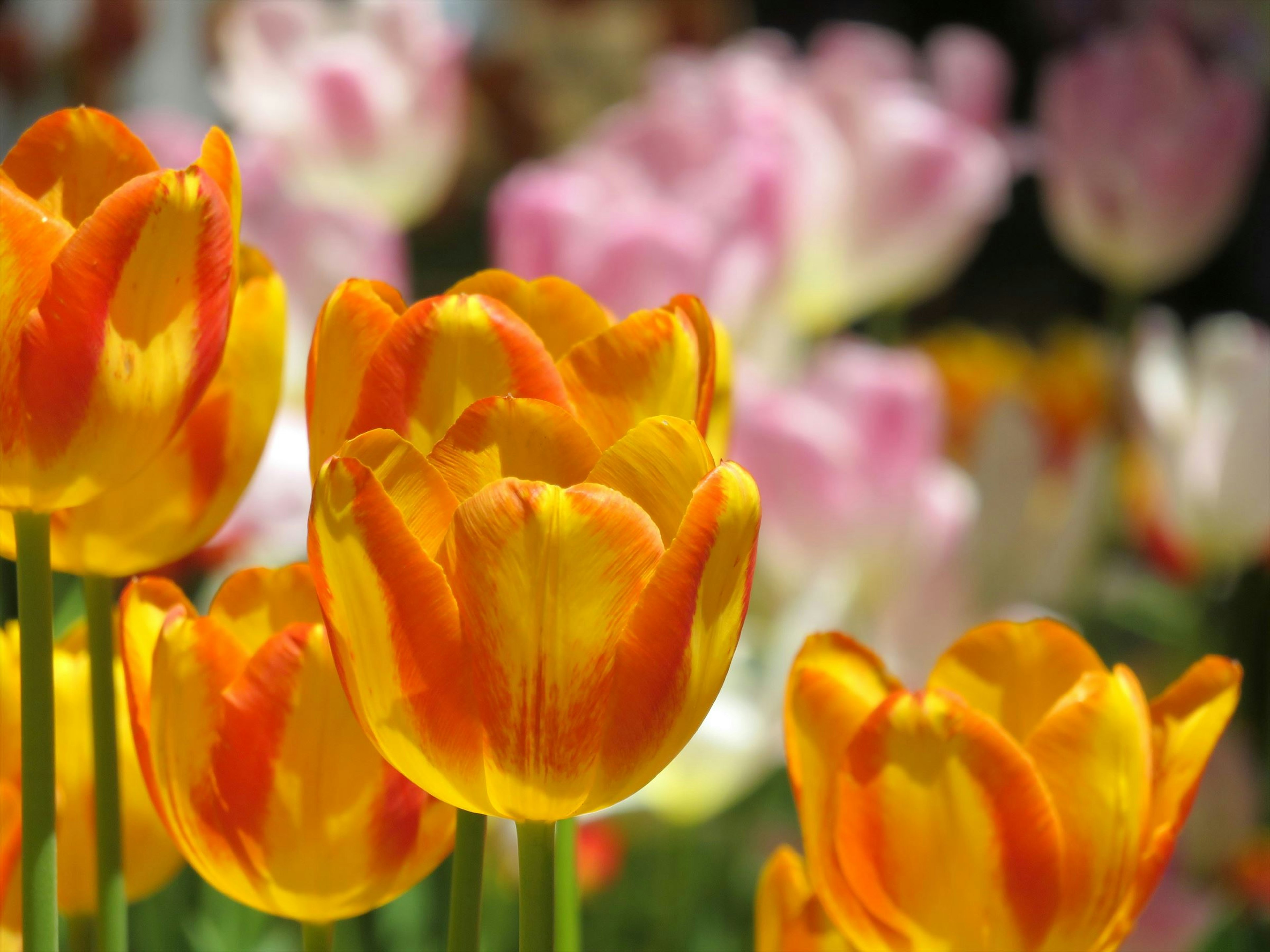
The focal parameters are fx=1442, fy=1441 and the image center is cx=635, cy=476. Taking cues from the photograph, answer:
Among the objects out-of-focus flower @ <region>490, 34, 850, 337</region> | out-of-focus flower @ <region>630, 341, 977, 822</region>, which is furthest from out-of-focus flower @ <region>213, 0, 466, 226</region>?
out-of-focus flower @ <region>630, 341, 977, 822</region>

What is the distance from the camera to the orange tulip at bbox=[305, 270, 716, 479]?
0.18m

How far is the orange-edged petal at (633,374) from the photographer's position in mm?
180

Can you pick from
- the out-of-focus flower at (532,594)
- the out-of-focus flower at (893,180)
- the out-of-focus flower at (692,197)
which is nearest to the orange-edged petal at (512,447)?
the out-of-focus flower at (532,594)

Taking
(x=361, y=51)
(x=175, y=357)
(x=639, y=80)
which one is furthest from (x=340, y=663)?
(x=639, y=80)

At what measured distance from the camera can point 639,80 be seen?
184 centimetres

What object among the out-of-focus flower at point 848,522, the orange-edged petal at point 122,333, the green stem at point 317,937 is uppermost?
the orange-edged petal at point 122,333

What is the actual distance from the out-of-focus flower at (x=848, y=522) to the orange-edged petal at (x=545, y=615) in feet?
0.97

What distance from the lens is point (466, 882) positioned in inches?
7.1

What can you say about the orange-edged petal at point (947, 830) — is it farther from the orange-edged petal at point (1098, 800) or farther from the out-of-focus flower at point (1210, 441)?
the out-of-focus flower at point (1210, 441)

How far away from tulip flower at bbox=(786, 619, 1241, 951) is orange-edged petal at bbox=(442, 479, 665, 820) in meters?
0.04

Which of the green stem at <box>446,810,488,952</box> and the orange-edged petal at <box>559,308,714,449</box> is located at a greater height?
the orange-edged petal at <box>559,308,714,449</box>

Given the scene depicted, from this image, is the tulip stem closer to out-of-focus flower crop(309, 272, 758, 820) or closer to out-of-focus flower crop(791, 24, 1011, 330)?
out-of-focus flower crop(309, 272, 758, 820)

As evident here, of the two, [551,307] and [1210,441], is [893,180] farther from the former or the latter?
[551,307]

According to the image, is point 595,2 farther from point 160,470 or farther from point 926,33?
point 160,470
